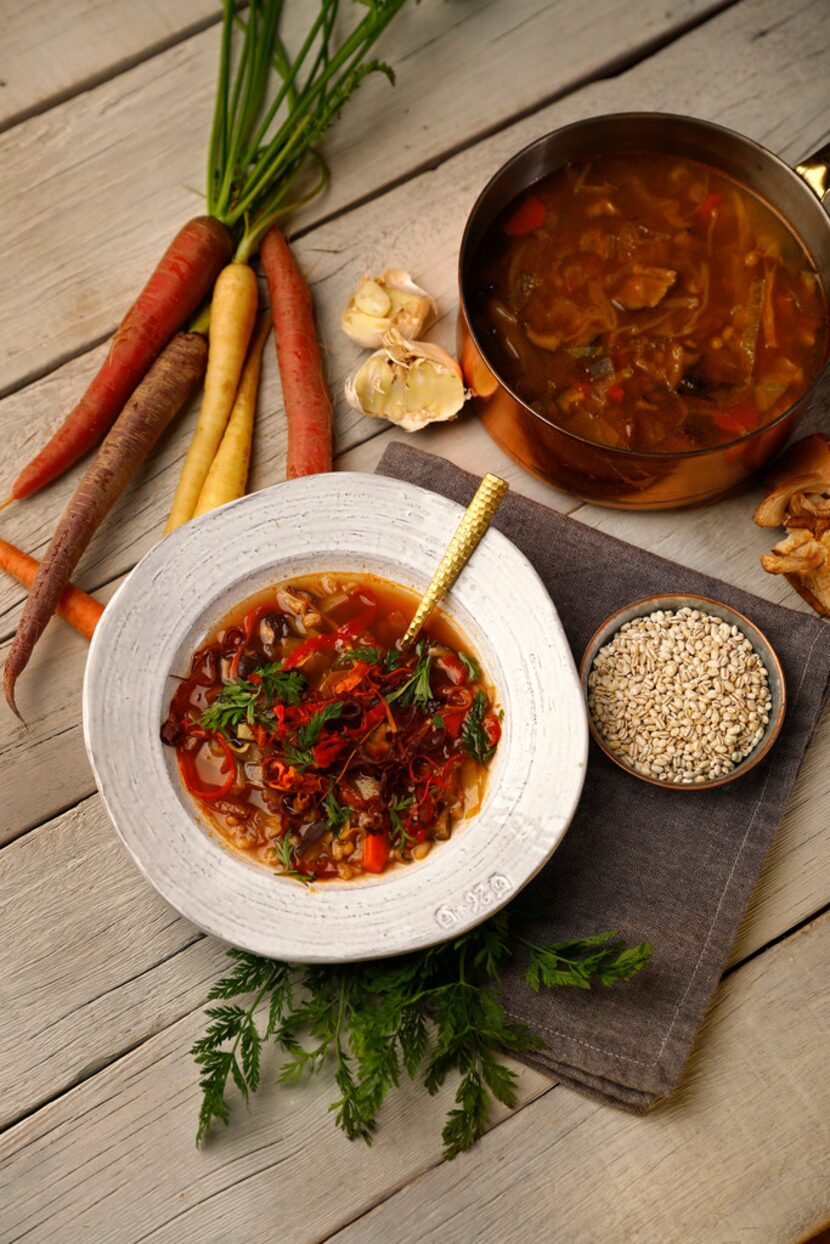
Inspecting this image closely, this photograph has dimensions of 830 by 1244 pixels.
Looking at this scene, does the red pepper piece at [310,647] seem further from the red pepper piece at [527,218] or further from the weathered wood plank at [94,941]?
the red pepper piece at [527,218]

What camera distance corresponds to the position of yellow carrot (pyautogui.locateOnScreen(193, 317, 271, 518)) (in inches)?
120

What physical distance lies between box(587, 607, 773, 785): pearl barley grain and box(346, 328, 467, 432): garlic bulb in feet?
2.72

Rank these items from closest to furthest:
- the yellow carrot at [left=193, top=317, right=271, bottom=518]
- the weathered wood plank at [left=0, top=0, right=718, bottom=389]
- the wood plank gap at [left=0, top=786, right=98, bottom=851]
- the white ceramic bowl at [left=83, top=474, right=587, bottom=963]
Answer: the white ceramic bowl at [left=83, top=474, right=587, bottom=963] < the wood plank gap at [left=0, top=786, right=98, bottom=851] < the yellow carrot at [left=193, top=317, right=271, bottom=518] < the weathered wood plank at [left=0, top=0, right=718, bottom=389]

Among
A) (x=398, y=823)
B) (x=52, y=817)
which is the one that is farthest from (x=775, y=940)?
(x=52, y=817)

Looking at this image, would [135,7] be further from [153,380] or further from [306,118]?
[153,380]

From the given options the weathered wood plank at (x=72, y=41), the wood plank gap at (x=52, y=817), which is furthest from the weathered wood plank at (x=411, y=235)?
the weathered wood plank at (x=72, y=41)

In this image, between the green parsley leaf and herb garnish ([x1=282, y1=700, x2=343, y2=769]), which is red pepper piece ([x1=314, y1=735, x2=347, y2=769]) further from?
the green parsley leaf

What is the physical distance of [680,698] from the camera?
9.18 ft

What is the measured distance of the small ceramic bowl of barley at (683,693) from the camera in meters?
2.77

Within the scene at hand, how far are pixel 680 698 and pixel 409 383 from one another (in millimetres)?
1138

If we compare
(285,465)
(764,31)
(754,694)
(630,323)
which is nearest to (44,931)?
(285,465)

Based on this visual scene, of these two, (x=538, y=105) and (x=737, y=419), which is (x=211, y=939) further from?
(x=538, y=105)

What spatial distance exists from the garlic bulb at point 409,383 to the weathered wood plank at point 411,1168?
1776mm

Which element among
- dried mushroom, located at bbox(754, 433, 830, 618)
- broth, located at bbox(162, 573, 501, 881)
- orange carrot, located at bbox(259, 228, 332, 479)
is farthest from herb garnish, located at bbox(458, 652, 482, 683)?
dried mushroom, located at bbox(754, 433, 830, 618)
